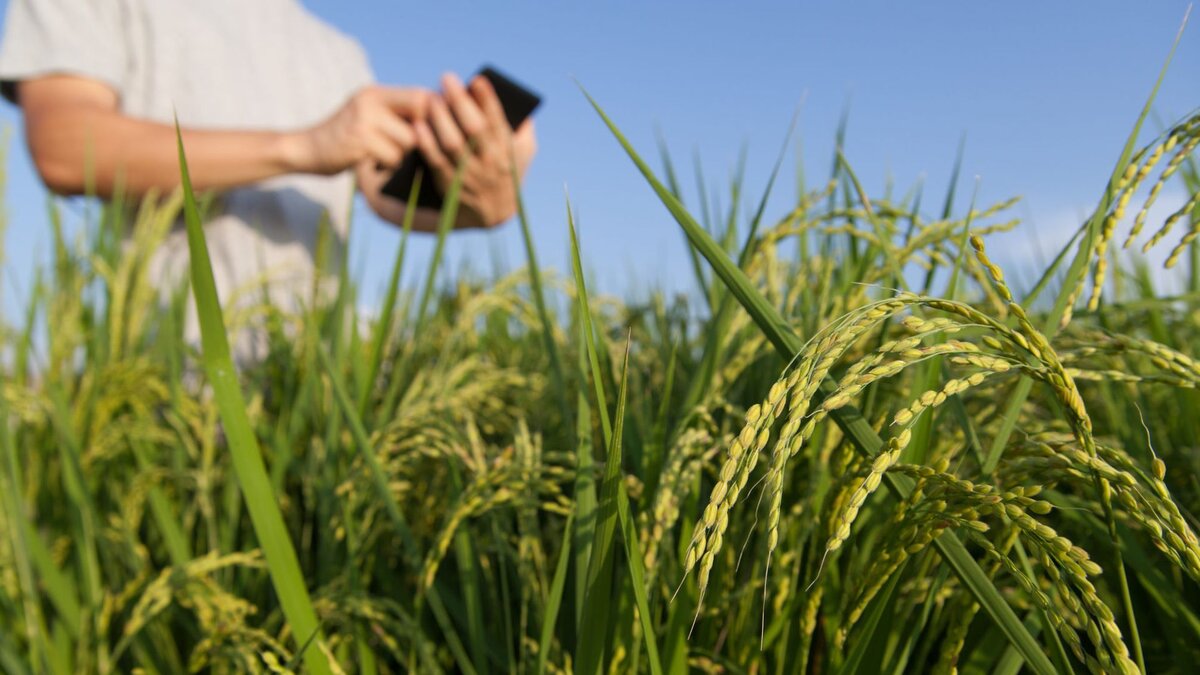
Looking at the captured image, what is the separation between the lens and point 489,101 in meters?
2.17

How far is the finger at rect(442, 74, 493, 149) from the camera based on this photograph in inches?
83.5

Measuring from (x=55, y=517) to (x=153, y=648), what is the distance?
0.48 metres

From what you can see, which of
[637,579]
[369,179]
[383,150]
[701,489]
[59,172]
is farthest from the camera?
[369,179]

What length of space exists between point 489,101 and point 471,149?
0.57ft

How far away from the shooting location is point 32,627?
2.98 ft

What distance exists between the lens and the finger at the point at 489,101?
2133 mm

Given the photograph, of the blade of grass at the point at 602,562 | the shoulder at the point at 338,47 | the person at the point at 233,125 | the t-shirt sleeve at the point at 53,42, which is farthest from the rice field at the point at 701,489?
the shoulder at the point at 338,47

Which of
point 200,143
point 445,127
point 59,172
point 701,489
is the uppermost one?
point 445,127

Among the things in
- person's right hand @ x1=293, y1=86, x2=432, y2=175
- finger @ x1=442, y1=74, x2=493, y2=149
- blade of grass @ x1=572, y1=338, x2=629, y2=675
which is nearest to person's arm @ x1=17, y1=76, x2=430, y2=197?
person's right hand @ x1=293, y1=86, x2=432, y2=175

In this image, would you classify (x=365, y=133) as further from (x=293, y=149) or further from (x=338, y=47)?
(x=338, y=47)

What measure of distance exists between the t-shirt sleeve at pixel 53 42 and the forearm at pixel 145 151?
16 cm

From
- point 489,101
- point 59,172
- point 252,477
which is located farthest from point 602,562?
point 59,172

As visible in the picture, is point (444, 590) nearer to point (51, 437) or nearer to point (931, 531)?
point (931, 531)

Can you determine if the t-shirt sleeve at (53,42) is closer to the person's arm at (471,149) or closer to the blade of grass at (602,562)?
the person's arm at (471,149)
